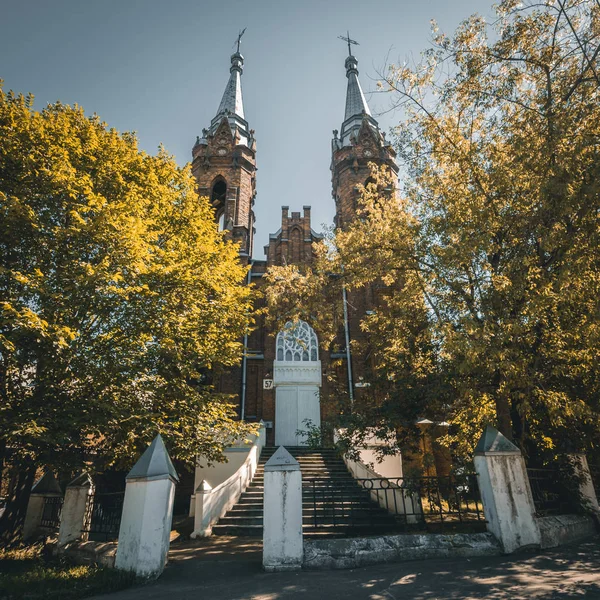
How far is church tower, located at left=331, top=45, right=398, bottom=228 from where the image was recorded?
23.2 meters

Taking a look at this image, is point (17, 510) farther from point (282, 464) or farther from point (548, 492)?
point (548, 492)

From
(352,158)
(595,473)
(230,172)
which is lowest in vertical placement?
(595,473)

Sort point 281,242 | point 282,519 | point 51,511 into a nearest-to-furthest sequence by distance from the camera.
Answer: point 282,519 < point 51,511 < point 281,242

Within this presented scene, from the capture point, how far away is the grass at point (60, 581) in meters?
Answer: 4.99

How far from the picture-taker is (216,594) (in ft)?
16.2

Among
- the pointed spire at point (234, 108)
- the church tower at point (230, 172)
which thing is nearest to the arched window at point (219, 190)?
the church tower at point (230, 172)

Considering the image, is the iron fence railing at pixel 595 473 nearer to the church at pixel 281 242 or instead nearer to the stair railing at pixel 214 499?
the church at pixel 281 242

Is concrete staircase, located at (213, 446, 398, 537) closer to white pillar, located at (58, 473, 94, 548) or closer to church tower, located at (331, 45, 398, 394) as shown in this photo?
white pillar, located at (58, 473, 94, 548)

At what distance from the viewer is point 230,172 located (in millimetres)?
23562

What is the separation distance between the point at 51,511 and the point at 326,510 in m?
6.60

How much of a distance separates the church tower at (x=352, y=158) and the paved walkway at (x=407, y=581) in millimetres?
18106

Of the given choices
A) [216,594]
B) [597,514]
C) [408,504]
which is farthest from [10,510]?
[597,514]

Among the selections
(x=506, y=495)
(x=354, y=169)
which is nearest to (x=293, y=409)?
(x=506, y=495)

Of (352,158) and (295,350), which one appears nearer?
(295,350)
